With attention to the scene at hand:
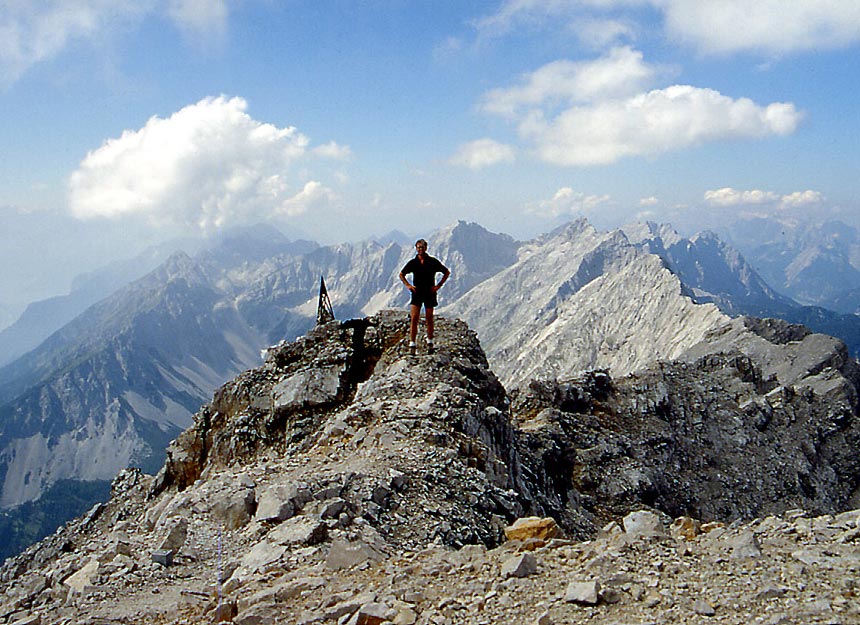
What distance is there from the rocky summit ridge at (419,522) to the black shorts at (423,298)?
2.87 m

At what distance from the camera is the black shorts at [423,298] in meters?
21.3

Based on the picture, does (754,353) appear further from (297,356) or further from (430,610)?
(430,610)

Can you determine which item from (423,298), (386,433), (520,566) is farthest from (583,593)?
(423,298)

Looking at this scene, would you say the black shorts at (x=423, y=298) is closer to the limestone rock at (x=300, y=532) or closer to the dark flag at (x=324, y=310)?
the dark flag at (x=324, y=310)

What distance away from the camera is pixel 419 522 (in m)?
14.0

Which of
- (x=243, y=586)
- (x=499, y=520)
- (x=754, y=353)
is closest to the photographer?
(x=243, y=586)

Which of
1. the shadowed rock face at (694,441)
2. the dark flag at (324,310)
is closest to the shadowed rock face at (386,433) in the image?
the dark flag at (324,310)

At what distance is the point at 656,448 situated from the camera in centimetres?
3675

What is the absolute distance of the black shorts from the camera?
21281 mm

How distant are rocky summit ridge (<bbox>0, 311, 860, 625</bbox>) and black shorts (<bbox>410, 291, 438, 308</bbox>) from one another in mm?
2867

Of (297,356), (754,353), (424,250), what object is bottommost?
(754,353)

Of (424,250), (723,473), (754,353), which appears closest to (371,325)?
(424,250)

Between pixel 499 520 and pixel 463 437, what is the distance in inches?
153

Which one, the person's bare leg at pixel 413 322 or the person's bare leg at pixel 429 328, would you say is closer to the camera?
the person's bare leg at pixel 413 322
